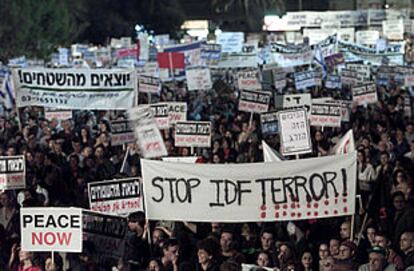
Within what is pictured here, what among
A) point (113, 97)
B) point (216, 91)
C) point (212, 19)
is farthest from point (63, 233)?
point (212, 19)

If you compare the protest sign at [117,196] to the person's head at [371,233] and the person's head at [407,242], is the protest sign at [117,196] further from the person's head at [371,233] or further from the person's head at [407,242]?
the person's head at [407,242]

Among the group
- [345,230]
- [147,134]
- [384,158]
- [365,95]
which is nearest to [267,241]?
[345,230]

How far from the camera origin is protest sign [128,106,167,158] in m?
15.8

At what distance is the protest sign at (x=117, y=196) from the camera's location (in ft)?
41.8

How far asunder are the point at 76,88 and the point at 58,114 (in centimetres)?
375

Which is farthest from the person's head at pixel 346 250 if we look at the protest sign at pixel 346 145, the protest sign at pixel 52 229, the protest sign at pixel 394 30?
the protest sign at pixel 394 30

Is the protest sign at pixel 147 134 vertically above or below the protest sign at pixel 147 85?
above

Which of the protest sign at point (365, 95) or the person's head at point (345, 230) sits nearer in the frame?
the person's head at point (345, 230)

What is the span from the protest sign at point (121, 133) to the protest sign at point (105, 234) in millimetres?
7383

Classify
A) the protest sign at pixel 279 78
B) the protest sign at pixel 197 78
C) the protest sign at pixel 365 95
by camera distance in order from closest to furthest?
the protest sign at pixel 365 95 < the protest sign at pixel 197 78 < the protest sign at pixel 279 78

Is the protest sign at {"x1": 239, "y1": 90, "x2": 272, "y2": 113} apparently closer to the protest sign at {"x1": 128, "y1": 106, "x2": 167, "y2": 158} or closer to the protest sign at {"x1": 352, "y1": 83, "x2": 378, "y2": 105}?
the protest sign at {"x1": 352, "y1": 83, "x2": 378, "y2": 105}

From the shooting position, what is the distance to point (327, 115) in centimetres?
2009

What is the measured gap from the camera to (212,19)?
284 ft

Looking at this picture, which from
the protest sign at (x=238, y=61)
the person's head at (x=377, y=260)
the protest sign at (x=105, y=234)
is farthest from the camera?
the protest sign at (x=238, y=61)
